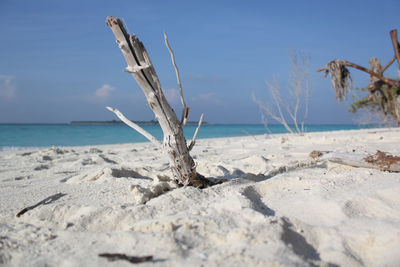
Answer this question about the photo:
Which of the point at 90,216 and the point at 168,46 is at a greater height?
the point at 168,46

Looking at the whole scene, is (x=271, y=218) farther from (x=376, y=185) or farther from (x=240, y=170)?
(x=240, y=170)

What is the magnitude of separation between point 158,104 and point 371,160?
2158 millimetres

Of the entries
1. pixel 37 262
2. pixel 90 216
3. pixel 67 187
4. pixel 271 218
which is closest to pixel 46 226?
pixel 90 216

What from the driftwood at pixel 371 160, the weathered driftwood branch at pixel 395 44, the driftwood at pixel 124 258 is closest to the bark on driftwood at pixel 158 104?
the driftwood at pixel 124 258

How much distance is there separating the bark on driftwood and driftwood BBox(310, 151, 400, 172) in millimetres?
1503

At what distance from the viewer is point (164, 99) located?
2.20m

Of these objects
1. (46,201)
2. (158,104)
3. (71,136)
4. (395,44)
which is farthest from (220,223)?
(71,136)

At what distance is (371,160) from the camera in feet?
8.94

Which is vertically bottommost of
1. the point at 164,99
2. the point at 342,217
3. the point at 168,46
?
the point at 342,217

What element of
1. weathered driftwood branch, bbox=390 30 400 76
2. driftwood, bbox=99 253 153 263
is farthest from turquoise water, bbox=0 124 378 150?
driftwood, bbox=99 253 153 263

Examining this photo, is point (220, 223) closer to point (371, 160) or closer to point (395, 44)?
point (371, 160)

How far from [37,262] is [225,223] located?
0.96 meters

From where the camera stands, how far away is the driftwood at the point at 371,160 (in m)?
2.62

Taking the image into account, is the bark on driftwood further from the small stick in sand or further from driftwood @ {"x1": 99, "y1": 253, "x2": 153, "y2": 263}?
driftwood @ {"x1": 99, "y1": 253, "x2": 153, "y2": 263}
